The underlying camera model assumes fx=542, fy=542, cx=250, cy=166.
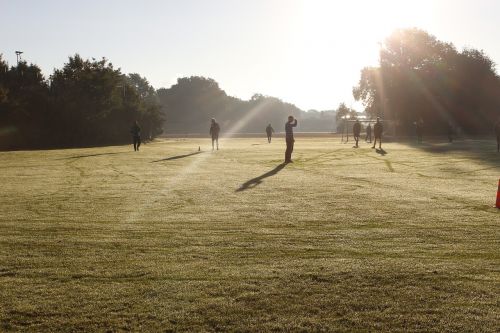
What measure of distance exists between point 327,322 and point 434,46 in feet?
218

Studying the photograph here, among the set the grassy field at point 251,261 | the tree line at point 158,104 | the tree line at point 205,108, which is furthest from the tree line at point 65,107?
the tree line at point 205,108

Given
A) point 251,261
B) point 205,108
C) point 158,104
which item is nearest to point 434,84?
point 158,104

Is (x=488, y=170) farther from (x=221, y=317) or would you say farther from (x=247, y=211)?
(x=221, y=317)

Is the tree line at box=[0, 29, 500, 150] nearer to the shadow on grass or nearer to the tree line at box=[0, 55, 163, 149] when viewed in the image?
the tree line at box=[0, 55, 163, 149]

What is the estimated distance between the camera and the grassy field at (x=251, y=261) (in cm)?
430

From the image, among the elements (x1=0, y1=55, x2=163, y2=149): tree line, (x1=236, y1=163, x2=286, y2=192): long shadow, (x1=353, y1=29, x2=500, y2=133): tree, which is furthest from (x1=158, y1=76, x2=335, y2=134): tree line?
(x1=236, y1=163, x2=286, y2=192): long shadow

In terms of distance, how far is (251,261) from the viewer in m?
5.92

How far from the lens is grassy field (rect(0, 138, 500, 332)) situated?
4305 mm

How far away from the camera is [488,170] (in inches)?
683

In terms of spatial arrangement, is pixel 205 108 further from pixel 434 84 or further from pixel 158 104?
pixel 434 84

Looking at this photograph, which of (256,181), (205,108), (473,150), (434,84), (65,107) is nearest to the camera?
(256,181)

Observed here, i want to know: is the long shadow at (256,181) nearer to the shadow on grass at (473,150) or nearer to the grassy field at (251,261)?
the grassy field at (251,261)

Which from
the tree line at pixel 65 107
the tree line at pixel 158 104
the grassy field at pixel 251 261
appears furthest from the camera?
the tree line at pixel 158 104

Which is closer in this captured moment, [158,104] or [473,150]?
[473,150]
